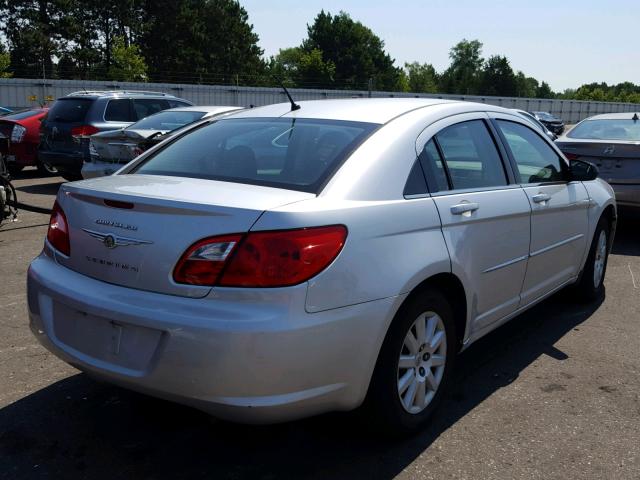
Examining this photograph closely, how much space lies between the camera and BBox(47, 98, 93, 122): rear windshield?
11.5 m

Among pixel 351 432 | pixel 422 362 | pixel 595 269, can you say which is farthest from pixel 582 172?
pixel 351 432

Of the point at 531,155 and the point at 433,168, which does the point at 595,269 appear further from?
the point at 433,168

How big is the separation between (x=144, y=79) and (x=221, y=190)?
180 feet

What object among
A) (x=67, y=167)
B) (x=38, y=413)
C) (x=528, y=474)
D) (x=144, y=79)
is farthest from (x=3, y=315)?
(x=144, y=79)

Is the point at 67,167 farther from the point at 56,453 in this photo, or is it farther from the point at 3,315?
the point at 56,453

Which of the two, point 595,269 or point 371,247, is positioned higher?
point 371,247

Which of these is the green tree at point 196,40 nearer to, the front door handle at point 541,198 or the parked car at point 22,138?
the parked car at point 22,138

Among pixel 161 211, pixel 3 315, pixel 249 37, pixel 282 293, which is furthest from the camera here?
pixel 249 37

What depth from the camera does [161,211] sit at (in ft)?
8.84

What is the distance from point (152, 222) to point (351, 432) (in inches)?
53.7

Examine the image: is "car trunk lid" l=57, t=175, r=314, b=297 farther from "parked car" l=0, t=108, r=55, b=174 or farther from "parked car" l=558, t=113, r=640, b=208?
"parked car" l=0, t=108, r=55, b=174

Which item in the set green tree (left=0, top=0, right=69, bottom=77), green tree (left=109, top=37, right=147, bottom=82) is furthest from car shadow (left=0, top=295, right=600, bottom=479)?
green tree (left=0, top=0, right=69, bottom=77)

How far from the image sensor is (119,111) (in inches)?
461

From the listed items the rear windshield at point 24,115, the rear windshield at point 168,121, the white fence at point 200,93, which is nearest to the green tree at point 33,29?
the white fence at point 200,93
